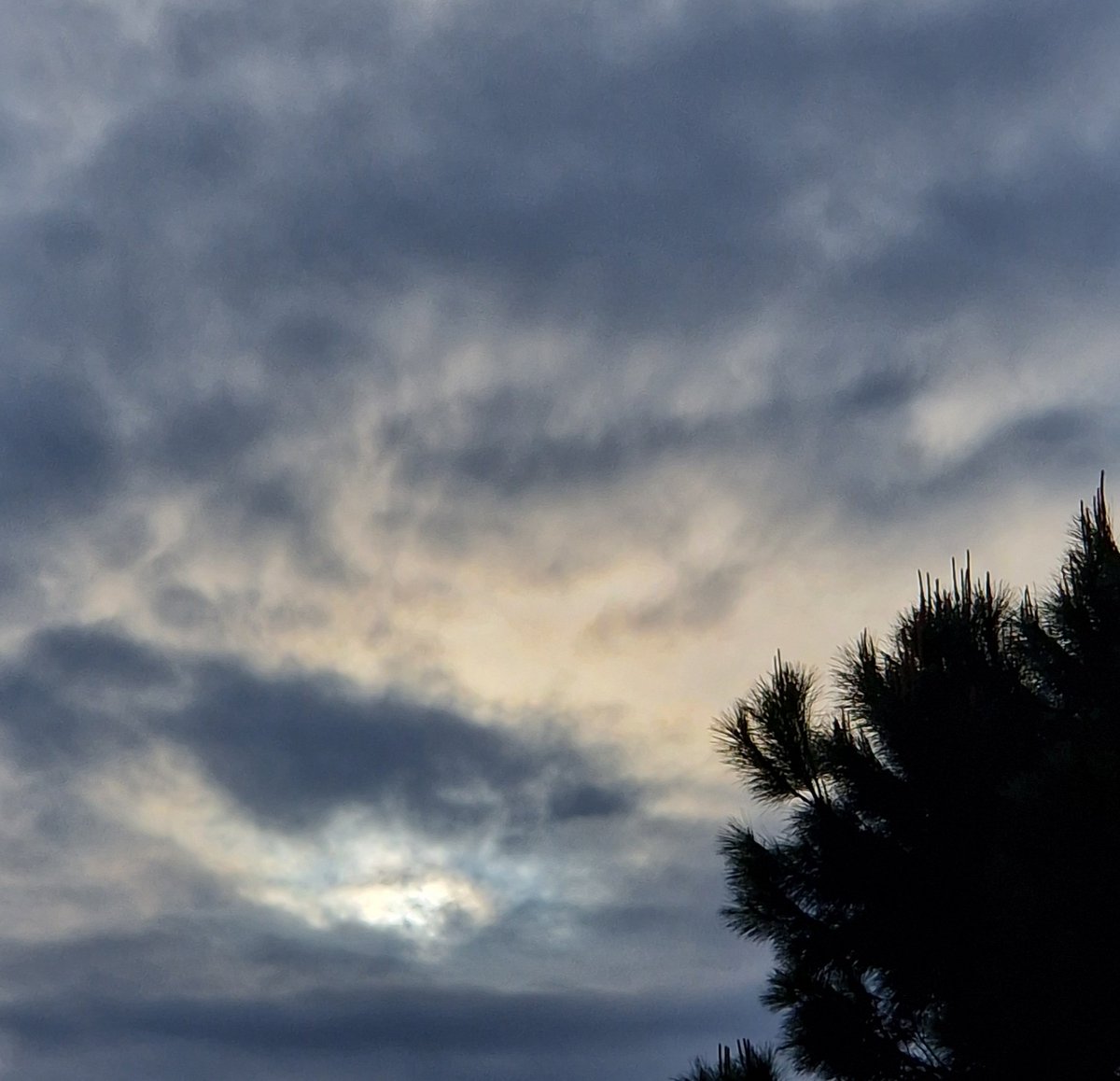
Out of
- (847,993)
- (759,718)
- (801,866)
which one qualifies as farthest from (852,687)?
(847,993)

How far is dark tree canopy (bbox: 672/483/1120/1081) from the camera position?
45.1 ft

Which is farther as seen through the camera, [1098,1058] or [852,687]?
[852,687]

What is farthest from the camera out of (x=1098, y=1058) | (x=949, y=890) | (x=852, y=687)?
(x=852, y=687)

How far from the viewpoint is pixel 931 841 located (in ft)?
52.3

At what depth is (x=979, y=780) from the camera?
625 inches

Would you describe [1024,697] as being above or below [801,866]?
above

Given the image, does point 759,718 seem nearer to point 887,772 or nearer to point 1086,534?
point 887,772

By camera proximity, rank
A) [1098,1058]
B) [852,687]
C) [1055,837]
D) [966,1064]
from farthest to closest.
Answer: [852,687], [966,1064], [1098,1058], [1055,837]

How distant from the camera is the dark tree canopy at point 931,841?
541 inches

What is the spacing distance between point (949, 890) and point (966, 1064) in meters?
1.98

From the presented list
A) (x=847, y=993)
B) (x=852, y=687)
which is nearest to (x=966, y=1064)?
(x=847, y=993)

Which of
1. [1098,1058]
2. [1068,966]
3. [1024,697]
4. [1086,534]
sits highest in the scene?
[1086,534]

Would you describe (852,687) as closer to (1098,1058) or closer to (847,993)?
(847,993)

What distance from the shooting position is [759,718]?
18.0 metres
